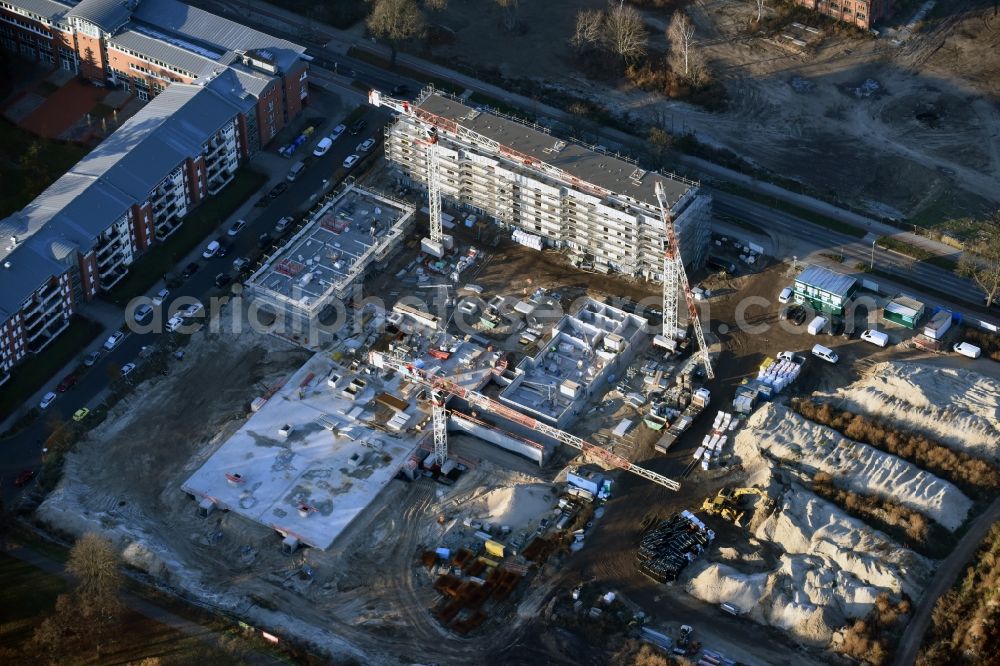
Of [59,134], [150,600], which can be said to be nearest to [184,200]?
[59,134]

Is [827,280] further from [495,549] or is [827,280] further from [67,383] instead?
[67,383]

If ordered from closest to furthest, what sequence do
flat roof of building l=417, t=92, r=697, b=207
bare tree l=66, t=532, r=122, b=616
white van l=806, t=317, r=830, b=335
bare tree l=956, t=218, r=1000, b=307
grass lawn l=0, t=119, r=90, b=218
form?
1. bare tree l=66, t=532, r=122, b=616
2. white van l=806, t=317, r=830, b=335
3. bare tree l=956, t=218, r=1000, b=307
4. flat roof of building l=417, t=92, r=697, b=207
5. grass lawn l=0, t=119, r=90, b=218

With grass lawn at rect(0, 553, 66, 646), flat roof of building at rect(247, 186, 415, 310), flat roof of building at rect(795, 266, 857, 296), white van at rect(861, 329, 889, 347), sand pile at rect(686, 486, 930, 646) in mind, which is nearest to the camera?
sand pile at rect(686, 486, 930, 646)

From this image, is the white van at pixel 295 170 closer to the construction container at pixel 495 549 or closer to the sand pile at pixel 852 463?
the construction container at pixel 495 549

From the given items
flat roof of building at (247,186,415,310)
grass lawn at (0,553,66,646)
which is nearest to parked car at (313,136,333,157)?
flat roof of building at (247,186,415,310)

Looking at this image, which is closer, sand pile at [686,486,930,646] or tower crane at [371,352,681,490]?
sand pile at [686,486,930,646]

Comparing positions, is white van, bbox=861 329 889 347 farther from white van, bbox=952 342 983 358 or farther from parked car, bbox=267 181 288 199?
parked car, bbox=267 181 288 199

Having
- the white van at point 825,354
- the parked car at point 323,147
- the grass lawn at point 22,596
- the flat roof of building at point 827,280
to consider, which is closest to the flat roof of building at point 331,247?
the parked car at point 323,147

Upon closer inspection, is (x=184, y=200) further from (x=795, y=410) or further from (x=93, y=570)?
(x=795, y=410)
